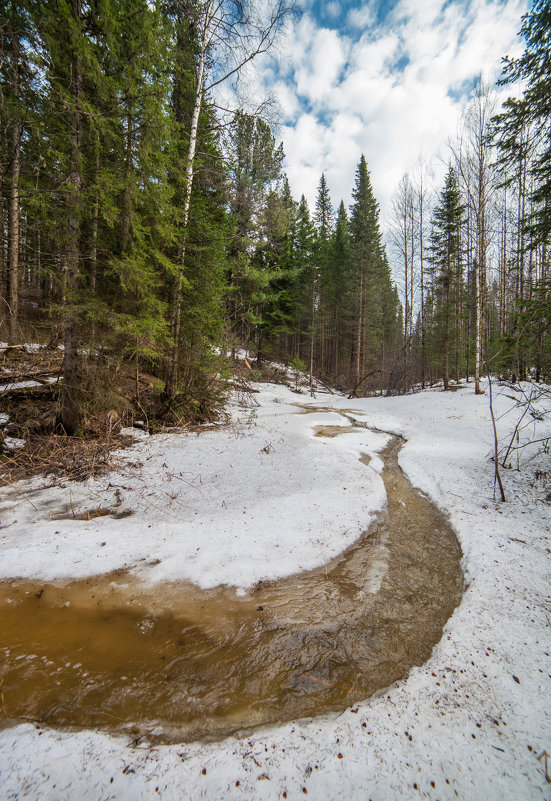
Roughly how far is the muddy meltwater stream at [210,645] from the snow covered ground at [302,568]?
0.13 meters

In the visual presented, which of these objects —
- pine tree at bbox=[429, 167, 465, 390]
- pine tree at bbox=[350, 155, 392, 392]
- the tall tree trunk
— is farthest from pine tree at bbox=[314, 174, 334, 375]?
the tall tree trunk

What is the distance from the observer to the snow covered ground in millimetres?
1454

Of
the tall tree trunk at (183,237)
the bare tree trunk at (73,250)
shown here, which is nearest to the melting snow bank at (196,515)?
the bare tree trunk at (73,250)

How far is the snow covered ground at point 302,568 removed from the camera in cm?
145

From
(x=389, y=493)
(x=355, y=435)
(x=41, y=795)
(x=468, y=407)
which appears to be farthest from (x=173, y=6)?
(x=468, y=407)

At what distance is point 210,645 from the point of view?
2318mm

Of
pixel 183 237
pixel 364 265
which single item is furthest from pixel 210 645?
pixel 364 265

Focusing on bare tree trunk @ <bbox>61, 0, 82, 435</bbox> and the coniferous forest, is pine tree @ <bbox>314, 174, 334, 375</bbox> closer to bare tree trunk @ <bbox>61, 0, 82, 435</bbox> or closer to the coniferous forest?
the coniferous forest

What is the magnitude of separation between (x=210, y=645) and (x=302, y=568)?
1.23 m

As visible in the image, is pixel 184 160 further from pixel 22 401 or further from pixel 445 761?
pixel 445 761

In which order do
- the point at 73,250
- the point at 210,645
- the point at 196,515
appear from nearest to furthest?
the point at 210,645, the point at 196,515, the point at 73,250

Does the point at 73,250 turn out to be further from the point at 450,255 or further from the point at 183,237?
the point at 450,255

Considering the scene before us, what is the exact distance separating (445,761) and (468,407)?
12.4 metres

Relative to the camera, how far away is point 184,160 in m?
6.89
